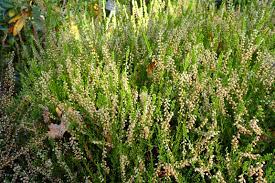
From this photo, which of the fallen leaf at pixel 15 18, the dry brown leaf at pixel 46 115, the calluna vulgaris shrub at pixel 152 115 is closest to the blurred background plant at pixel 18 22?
the fallen leaf at pixel 15 18

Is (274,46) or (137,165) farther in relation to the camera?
(274,46)

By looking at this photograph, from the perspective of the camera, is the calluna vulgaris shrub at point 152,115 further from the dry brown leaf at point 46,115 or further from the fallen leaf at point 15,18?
the fallen leaf at point 15,18

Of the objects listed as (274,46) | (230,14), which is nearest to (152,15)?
(230,14)

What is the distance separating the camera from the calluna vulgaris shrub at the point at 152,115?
67.4 inches

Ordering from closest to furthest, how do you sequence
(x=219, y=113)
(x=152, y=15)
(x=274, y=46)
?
(x=219, y=113)
(x=274, y=46)
(x=152, y=15)

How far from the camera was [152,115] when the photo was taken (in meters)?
1.77

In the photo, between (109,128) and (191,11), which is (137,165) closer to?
(109,128)

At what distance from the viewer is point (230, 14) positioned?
8.51 feet

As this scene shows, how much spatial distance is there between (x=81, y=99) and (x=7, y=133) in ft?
1.58

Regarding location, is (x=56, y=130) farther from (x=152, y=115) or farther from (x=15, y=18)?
(x=15, y=18)

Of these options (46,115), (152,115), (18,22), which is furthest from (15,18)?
(152,115)

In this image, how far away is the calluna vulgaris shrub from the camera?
1.71m

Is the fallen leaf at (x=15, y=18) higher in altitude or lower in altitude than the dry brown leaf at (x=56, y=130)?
higher

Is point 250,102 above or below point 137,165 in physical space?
above
